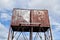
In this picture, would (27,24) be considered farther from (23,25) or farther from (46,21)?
(46,21)

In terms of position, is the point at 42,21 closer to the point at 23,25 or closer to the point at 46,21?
the point at 46,21

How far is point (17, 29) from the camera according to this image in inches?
1362

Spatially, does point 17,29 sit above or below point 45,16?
below

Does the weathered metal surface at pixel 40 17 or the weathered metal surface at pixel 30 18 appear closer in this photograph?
the weathered metal surface at pixel 30 18

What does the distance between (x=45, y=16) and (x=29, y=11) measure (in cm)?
311

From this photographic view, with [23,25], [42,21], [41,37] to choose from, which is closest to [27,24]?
[23,25]

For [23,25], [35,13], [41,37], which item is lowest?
[41,37]

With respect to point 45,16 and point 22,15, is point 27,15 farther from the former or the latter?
point 45,16

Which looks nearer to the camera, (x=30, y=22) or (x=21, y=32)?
(x=30, y=22)

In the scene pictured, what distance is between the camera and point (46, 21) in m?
33.1

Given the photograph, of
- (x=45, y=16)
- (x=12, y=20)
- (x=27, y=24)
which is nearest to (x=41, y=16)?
(x=45, y=16)

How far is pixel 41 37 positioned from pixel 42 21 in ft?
13.2

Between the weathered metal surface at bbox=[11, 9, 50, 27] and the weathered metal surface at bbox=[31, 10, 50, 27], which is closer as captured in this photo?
the weathered metal surface at bbox=[11, 9, 50, 27]

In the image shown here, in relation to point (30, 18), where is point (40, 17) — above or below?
above
